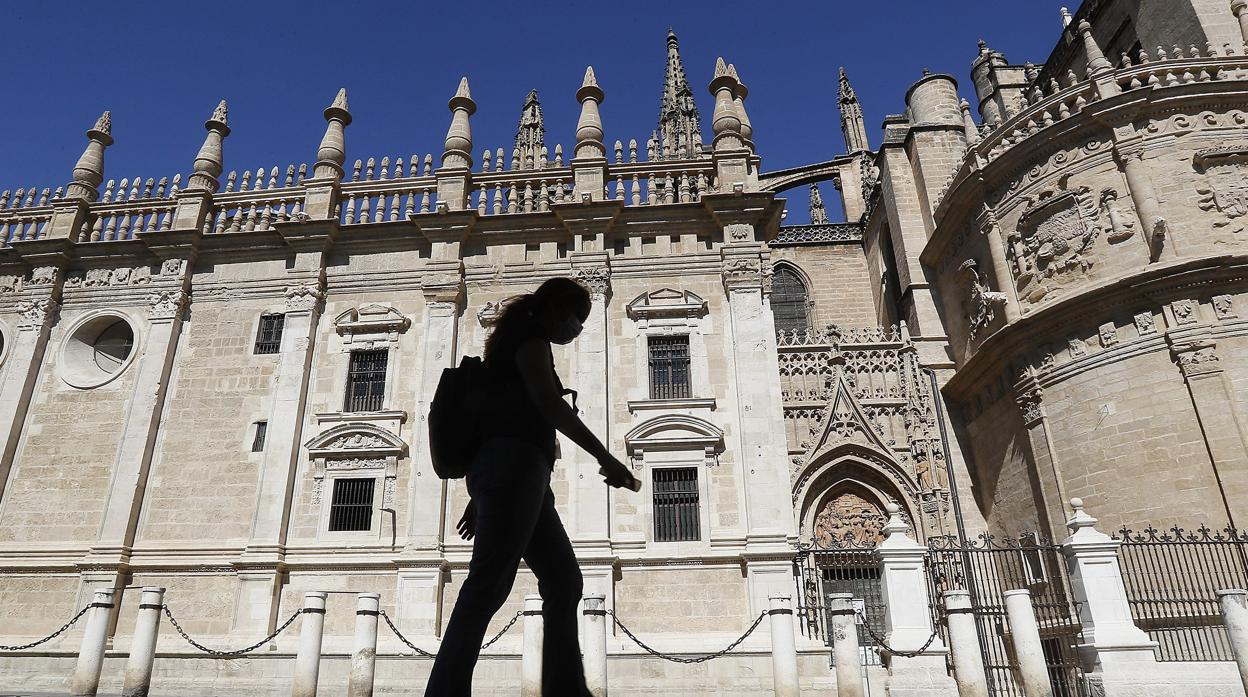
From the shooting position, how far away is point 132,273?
1675 cm

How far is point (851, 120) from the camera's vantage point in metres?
29.5

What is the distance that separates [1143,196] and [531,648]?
560 inches

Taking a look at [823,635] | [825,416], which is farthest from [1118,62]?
[823,635]

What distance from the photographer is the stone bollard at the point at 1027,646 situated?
7.53 m

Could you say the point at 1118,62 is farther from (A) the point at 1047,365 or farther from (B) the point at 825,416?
(B) the point at 825,416

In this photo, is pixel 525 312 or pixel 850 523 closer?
pixel 525 312

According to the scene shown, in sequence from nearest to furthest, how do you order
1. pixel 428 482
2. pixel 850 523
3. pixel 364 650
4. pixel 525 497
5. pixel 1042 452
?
pixel 525 497 → pixel 364 650 → pixel 428 482 → pixel 1042 452 → pixel 850 523

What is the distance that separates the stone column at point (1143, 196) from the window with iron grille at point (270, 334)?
680 inches

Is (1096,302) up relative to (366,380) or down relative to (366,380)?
up

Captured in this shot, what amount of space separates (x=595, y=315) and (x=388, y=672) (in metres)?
7.41

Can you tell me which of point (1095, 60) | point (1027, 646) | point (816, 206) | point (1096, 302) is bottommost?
point (1027, 646)

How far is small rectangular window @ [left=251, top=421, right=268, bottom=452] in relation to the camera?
14.7m

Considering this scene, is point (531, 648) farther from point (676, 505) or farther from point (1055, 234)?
point (1055, 234)

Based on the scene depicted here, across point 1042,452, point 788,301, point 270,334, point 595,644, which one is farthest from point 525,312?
point 788,301
